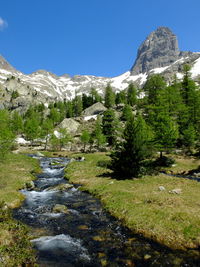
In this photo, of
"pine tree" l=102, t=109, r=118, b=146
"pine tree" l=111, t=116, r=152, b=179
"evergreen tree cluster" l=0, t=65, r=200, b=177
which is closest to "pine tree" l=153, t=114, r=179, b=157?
"evergreen tree cluster" l=0, t=65, r=200, b=177

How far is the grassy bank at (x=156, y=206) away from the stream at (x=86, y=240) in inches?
33.5

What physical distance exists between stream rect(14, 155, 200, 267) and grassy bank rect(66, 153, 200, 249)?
2.79 ft

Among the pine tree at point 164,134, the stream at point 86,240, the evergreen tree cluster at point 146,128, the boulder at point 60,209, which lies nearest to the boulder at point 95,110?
the evergreen tree cluster at point 146,128

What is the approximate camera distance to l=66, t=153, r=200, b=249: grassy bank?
12.2 m

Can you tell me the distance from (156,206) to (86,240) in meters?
6.82

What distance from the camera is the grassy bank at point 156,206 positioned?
1222 centimetres

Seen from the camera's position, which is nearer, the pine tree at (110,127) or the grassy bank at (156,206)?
the grassy bank at (156,206)

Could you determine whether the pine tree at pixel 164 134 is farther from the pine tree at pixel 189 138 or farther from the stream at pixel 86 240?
the stream at pixel 86 240

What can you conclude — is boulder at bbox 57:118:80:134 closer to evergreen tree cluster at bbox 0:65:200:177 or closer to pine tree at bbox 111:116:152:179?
evergreen tree cluster at bbox 0:65:200:177

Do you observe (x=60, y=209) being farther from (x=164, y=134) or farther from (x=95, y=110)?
(x=95, y=110)

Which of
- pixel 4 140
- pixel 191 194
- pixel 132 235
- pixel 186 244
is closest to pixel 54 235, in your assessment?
pixel 132 235

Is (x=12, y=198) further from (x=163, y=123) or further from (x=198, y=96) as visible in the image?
(x=198, y=96)

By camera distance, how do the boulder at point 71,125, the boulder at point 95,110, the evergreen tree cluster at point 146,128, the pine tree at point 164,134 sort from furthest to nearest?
the boulder at point 95,110
the boulder at point 71,125
the pine tree at point 164,134
the evergreen tree cluster at point 146,128

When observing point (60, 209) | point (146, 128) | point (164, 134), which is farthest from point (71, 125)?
point (60, 209)
